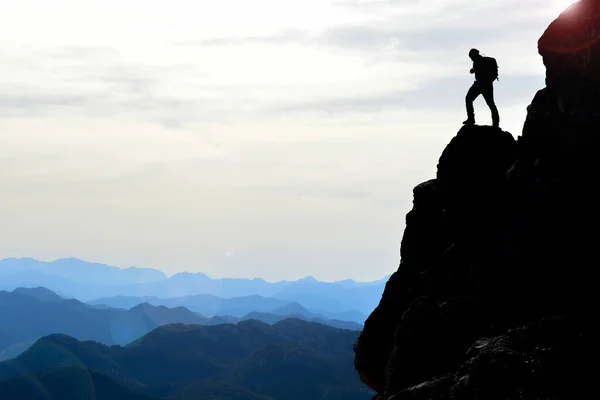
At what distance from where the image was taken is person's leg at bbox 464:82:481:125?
123 ft

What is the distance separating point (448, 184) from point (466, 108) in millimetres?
4425

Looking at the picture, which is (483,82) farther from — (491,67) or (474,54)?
(474,54)

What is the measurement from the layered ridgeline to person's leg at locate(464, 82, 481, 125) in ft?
3.67

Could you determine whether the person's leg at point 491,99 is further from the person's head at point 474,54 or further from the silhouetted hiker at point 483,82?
the person's head at point 474,54

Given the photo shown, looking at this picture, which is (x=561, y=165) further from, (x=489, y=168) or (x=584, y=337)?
(x=584, y=337)

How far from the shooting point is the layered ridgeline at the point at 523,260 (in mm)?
21156

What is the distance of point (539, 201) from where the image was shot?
91.4 feet

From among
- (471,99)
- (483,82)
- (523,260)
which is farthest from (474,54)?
(523,260)

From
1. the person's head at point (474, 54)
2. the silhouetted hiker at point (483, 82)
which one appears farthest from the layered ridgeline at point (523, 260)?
the person's head at point (474, 54)

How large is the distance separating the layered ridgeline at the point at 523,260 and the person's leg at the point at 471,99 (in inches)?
44.0

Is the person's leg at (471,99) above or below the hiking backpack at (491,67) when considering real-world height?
below

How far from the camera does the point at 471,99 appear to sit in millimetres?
37625

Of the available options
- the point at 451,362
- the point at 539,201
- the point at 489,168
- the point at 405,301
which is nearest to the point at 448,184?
the point at 489,168

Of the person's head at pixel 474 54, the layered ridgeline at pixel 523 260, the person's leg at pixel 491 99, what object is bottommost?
the layered ridgeline at pixel 523 260
